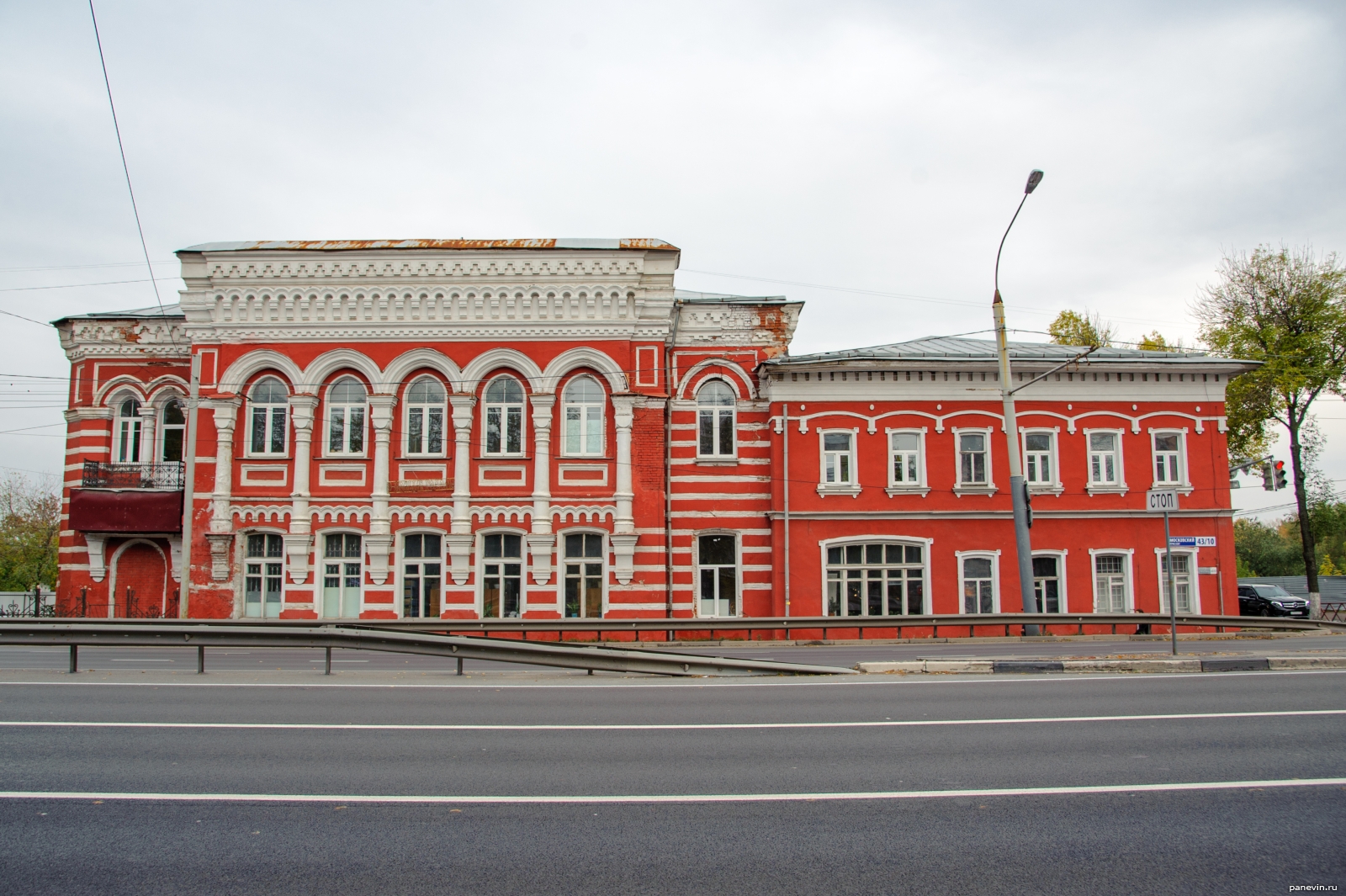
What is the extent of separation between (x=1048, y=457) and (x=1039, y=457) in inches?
10.6

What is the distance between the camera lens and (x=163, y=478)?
83.4ft

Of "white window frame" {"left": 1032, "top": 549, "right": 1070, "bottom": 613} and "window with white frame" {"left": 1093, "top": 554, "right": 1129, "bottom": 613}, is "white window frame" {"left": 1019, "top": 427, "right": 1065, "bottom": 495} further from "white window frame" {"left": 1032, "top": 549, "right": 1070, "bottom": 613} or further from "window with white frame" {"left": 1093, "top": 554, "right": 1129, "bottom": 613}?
"window with white frame" {"left": 1093, "top": 554, "right": 1129, "bottom": 613}

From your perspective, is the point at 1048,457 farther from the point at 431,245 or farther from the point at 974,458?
the point at 431,245

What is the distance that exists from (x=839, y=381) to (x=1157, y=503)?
11471 millimetres

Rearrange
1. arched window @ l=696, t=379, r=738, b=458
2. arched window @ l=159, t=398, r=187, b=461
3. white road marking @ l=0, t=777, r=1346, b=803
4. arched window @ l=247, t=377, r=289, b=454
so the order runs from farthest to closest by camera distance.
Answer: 1. arched window @ l=159, t=398, r=187, b=461
2. arched window @ l=696, t=379, r=738, b=458
3. arched window @ l=247, t=377, r=289, b=454
4. white road marking @ l=0, t=777, r=1346, b=803

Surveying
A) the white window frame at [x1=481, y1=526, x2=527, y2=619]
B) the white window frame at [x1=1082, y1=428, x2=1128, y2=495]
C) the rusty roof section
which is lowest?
the white window frame at [x1=481, y1=526, x2=527, y2=619]

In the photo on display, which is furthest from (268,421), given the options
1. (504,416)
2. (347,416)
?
(504,416)

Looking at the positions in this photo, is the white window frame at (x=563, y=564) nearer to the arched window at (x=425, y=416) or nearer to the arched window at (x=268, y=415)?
the arched window at (x=425, y=416)

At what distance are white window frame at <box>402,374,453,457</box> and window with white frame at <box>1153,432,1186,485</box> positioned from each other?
68.4ft

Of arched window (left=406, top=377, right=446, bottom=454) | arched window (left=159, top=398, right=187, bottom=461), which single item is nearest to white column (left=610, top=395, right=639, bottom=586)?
arched window (left=406, top=377, right=446, bottom=454)

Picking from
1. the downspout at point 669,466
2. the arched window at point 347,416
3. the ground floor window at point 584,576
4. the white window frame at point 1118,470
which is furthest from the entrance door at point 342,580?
the white window frame at point 1118,470

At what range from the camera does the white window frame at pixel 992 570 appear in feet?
81.5

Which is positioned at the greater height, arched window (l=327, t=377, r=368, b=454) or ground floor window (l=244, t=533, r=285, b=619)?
arched window (l=327, t=377, r=368, b=454)

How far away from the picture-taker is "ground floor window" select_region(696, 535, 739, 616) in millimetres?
25188
